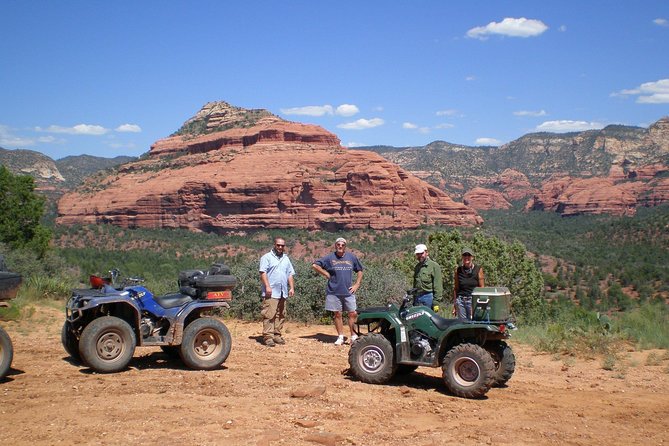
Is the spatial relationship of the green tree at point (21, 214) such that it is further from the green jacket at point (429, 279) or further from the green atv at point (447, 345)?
the green atv at point (447, 345)

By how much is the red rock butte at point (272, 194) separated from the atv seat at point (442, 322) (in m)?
70.0

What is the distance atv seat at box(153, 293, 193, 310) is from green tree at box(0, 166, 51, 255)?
21.3m

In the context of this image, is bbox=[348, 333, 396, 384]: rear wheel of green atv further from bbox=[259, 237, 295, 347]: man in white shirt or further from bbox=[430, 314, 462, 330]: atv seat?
bbox=[259, 237, 295, 347]: man in white shirt

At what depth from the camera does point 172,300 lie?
8.11m

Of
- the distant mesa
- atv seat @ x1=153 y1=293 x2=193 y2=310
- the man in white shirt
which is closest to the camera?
atv seat @ x1=153 y1=293 x2=193 y2=310

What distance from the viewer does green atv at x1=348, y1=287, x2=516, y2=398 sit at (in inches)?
267

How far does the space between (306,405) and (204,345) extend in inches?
96.2

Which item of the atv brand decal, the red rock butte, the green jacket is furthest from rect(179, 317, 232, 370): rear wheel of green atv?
the red rock butte

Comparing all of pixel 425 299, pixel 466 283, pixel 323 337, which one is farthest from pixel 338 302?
pixel 466 283

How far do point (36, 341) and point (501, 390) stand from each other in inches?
302

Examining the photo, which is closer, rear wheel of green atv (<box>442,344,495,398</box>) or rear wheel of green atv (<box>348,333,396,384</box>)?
rear wheel of green atv (<box>442,344,495,398</box>)

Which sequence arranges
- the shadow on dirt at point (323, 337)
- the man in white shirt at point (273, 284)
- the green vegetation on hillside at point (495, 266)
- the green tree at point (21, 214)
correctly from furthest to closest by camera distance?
the green tree at point (21, 214), the green vegetation on hillside at point (495, 266), the shadow on dirt at point (323, 337), the man in white shirt at point (273, 284)

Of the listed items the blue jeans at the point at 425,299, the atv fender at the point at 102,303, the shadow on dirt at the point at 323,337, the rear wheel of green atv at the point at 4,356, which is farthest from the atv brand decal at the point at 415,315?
the rear wheel of green atv at the point at 4,356

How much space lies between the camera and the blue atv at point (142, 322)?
7.52 meters
